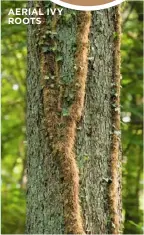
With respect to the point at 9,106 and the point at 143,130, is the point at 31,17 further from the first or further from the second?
the point at 9,106

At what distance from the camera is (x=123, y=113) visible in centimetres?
486

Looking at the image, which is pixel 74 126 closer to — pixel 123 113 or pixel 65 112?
pixel 65 112

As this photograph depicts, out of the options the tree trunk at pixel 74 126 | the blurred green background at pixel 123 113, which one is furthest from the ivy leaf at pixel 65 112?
the blurred green background at pixel 123 113

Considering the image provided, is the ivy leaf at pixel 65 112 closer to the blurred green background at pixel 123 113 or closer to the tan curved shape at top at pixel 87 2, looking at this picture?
the tan curved shape at top at pixel 87 2

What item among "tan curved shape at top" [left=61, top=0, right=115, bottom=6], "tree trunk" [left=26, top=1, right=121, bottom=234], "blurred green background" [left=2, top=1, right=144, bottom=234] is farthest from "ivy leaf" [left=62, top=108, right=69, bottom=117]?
"blurred green background" [left=2, top=1, right=144, bottom=234]

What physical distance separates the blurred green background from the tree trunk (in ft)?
6.15

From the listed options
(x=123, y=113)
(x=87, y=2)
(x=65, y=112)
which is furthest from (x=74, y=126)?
(x=123, y=113)

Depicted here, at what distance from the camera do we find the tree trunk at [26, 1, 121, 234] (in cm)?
234

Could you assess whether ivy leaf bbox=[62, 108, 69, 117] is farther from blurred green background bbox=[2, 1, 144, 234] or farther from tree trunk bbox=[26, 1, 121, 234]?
blurred green background bbox=[2, 1, 144, 234]

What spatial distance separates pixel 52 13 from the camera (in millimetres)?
2463

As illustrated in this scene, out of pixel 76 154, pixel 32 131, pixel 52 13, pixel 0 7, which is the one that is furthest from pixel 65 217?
pixel 0 7

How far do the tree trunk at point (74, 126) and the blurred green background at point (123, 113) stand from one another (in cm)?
188

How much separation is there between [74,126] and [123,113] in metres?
2.54

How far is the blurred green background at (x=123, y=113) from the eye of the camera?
4832mm
